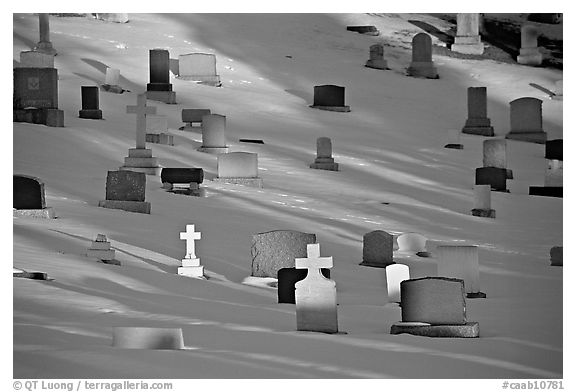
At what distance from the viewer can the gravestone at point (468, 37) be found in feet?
108

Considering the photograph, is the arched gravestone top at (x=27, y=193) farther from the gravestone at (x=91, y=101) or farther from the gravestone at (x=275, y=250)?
the gravestone at (x=91, y=101)

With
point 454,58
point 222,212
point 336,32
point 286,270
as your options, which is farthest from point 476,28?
point 286,270

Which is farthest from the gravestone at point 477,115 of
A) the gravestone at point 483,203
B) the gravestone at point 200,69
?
the gravestone at point 483,203

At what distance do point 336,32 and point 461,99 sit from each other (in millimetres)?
5025

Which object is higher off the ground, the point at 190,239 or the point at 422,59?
the point at 422,59

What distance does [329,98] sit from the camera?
27484 millimetres

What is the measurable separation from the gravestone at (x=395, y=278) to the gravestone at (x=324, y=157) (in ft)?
31.7

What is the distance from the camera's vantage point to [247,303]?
12.1 m

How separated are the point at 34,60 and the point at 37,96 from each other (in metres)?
2.24

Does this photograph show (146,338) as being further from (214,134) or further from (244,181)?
(214,134)

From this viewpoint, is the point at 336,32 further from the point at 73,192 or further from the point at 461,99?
the point at 73,192

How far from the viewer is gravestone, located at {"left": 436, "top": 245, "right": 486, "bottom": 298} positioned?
520 inches

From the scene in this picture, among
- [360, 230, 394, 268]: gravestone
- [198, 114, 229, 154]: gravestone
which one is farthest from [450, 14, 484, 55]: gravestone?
[360, 230, 394, 268]: gravestone

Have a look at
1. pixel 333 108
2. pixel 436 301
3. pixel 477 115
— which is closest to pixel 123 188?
pixel 436 301
